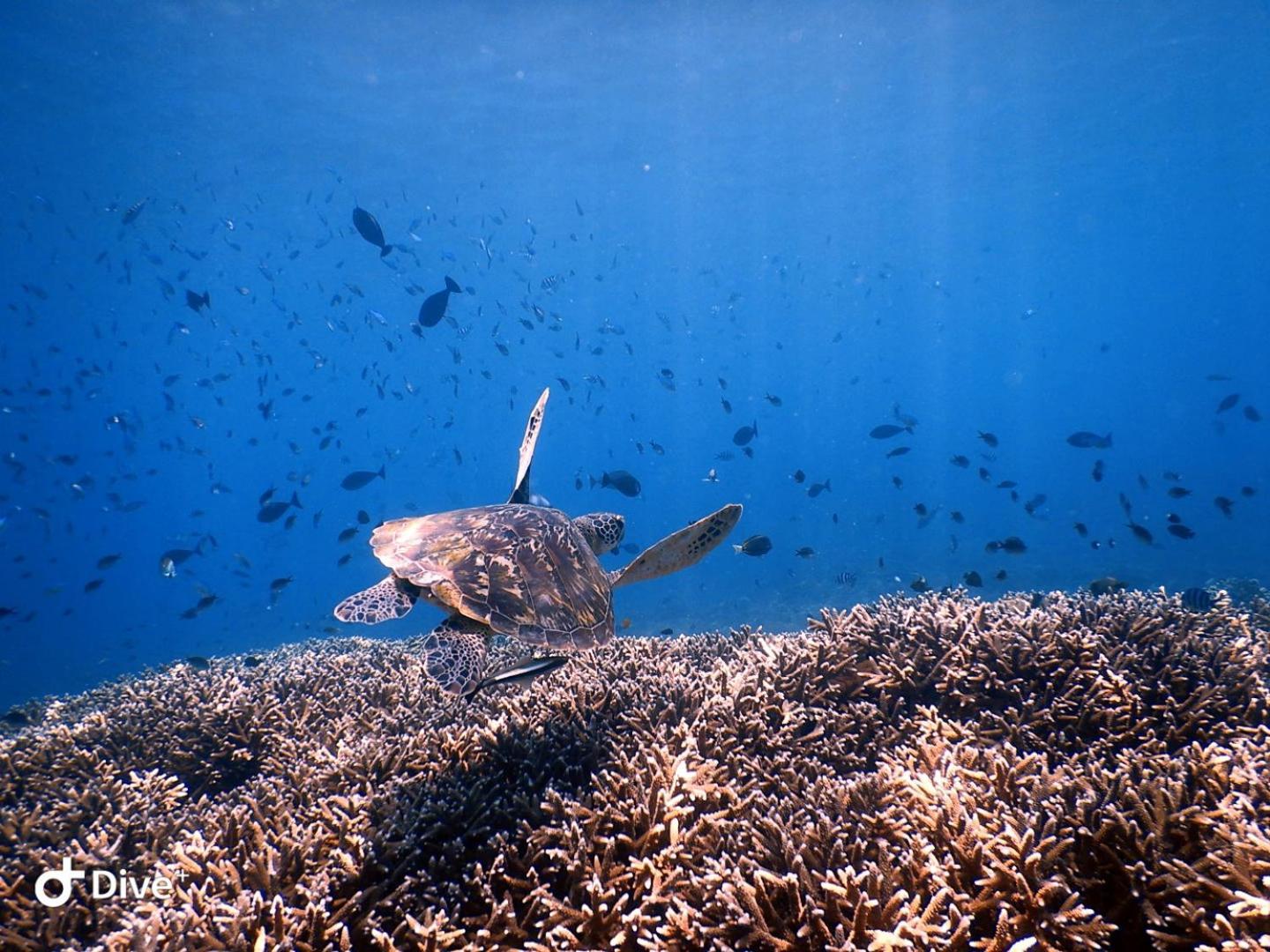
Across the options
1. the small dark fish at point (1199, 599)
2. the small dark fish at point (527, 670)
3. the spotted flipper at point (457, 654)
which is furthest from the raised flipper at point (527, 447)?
the small dark fish at point (1199, 599)

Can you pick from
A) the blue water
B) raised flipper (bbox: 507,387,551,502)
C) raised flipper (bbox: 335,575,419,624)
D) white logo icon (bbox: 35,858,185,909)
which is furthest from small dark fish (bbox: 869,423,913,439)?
white logo icon (bbox: 35,858,185,909)

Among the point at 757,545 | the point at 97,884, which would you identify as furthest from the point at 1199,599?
the point at 97,884

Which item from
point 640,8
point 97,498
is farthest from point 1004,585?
point 97,498

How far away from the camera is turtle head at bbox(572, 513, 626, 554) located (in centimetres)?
480

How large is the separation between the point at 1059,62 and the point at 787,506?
53.7 meters

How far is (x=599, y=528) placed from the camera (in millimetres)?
4836

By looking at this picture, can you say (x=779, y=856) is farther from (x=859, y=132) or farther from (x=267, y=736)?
(x=859, y=132)

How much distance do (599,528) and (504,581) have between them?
121 centimetres

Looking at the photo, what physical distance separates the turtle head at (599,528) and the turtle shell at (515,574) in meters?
0.35

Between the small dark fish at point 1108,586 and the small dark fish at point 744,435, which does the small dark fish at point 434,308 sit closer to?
the small dark fish at point 744,435

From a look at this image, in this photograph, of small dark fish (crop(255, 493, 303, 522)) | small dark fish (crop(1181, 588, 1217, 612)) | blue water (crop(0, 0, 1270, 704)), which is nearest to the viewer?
small dark fish (crop(1181, 588, 1217, 612))

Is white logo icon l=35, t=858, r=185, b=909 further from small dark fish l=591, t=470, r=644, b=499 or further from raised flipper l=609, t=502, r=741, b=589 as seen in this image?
small dark fish l=591, t=470, r=644, b=499

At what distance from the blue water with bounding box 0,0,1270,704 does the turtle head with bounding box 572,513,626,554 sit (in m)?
8.21

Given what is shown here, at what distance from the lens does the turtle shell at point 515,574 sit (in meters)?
3.66
